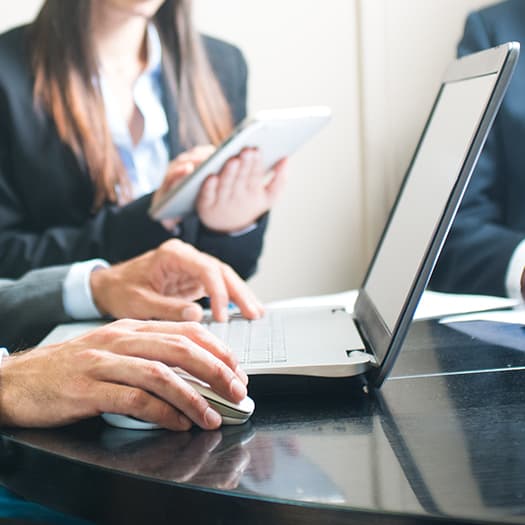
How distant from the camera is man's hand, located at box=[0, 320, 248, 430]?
2.26 feet

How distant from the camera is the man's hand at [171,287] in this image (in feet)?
3.67

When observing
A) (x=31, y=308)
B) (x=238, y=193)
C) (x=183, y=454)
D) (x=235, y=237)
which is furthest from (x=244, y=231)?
(x=183, y=454)

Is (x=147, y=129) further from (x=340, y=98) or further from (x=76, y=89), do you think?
(x=340, y=98)

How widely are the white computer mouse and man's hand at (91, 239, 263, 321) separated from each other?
40cm

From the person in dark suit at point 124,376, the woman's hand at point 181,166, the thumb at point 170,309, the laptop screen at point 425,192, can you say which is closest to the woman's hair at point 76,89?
the woman's hand at point 181,166

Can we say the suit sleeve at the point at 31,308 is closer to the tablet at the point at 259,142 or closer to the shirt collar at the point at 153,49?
the tablet at the point at 259,142

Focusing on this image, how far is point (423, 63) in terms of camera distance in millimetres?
2109

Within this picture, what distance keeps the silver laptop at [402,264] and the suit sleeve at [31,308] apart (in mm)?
250

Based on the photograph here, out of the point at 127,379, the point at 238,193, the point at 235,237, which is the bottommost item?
the point at 235,237

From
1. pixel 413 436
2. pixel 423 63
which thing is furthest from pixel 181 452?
pixel 423 63

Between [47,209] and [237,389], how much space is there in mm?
1233

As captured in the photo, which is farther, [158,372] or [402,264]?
[402,264]

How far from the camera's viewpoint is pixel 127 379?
70 cm

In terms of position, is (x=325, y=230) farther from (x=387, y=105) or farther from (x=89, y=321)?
(x=89, y=321)
